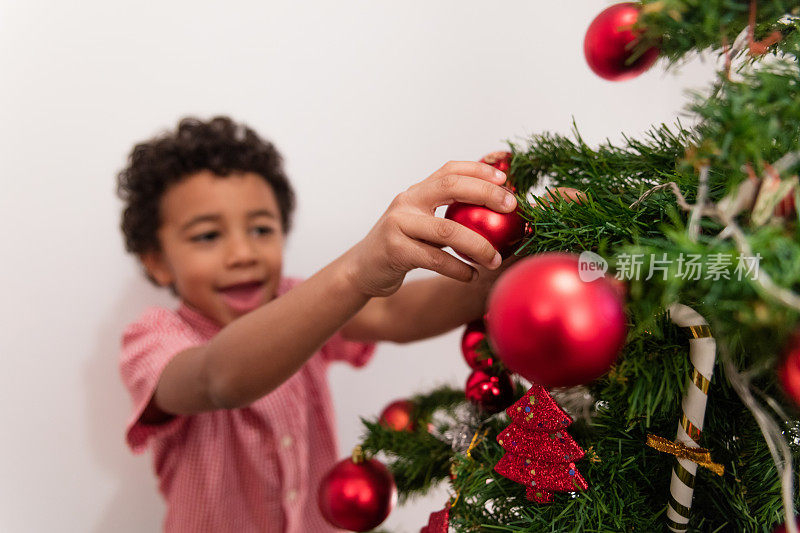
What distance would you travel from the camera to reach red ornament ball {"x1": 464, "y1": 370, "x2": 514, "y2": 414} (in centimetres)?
47

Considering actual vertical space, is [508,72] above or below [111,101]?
below

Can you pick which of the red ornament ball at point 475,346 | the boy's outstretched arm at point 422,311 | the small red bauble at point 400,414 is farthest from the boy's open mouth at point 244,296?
the red ornament ball at point 475,346

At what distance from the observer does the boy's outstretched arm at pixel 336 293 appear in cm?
35

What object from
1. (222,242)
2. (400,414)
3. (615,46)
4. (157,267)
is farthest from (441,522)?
(157,267)

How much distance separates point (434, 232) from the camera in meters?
0.36

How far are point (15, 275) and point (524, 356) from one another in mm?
824

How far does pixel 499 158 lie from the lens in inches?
16.4

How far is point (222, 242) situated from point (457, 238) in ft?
1.61

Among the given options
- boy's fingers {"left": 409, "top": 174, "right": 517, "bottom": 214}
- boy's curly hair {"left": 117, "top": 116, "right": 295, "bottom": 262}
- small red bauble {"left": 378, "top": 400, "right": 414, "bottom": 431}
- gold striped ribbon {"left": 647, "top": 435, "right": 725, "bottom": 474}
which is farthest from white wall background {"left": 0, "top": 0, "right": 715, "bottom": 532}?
gold striped ribbon {"left": 647, "top": 435, "right": 725, "bottom": 474}

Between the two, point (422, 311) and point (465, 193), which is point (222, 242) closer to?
point (422, 311)

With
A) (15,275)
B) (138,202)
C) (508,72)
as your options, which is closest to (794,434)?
(508,72)

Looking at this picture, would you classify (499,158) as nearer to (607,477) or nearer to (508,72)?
(607,477)

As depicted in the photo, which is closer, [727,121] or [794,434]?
[727,121]

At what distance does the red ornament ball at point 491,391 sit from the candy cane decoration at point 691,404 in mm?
155
